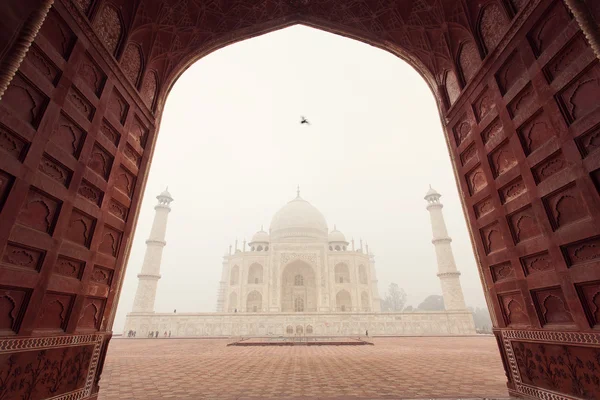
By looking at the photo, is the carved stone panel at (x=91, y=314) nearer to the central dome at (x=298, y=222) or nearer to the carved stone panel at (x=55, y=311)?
the carved stone panel at (x=55, y=311)

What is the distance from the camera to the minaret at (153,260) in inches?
979

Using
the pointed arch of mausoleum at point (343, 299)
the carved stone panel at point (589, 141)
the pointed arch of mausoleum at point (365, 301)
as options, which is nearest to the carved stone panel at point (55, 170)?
the carved stone panel at point (589, 141)

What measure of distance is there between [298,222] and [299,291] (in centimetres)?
812

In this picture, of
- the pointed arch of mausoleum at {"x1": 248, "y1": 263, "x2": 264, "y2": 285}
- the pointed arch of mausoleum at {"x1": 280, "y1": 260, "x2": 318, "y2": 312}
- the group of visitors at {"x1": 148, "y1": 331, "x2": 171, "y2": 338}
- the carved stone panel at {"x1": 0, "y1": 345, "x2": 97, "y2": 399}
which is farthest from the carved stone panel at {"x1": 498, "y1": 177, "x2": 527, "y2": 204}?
the pointed arch of mausoleum at {"x1": 248, "y1": 263, "x2": 264, "y2": 285}

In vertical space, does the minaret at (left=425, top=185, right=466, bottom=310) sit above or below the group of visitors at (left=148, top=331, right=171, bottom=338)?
above

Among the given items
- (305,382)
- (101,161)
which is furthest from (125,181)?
(305,382)

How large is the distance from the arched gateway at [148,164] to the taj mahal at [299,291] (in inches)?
795

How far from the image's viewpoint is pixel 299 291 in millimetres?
31859

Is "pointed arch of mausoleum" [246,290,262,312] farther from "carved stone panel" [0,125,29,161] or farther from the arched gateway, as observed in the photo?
"carved stone panel" [0,125,29,161]

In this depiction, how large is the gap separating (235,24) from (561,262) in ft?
20.3

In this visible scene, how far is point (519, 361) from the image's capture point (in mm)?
3359

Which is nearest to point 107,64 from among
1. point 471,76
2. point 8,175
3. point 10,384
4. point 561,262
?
point 8,175

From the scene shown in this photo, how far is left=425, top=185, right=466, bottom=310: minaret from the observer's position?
24906mm

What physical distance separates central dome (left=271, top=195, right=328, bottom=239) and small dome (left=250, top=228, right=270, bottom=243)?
1.92 m
